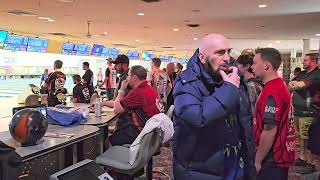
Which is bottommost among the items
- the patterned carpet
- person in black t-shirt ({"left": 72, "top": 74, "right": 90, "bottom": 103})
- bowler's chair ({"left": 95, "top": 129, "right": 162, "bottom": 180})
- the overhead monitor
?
the patterned carpet

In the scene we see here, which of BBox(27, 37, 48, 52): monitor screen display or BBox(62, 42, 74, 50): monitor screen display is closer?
BBox(27, 37, 48, 52): monitor screen display

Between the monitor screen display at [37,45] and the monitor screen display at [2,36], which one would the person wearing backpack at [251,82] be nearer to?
the monitor screen display at [2,36]

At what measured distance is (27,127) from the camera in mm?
2244

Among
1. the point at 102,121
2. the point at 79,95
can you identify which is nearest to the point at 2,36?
the point at 79,95

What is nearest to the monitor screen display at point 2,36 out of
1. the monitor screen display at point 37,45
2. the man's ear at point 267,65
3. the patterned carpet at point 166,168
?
the monitor screen display at point 37,45

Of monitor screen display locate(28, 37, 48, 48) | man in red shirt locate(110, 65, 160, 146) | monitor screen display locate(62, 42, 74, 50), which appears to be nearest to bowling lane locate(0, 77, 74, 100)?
monitor screen display locate(62, 42, 74, 50)

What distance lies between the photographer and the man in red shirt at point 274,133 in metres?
2.14

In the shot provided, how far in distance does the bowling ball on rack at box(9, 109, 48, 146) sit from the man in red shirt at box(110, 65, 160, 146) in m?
1.22

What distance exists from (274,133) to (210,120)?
0.85 m

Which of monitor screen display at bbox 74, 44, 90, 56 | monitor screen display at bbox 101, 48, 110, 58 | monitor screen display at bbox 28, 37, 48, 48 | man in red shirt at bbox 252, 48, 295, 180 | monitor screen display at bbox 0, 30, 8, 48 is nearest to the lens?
man in red shirt at bbox 252, 48, 295, 180

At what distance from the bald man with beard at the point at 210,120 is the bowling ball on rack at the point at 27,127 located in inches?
42.3

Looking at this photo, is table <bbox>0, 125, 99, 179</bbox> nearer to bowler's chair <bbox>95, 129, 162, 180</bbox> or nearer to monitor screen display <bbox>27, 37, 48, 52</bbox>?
bowler's chair <bbox>95, 129, 162, 180</bbox>

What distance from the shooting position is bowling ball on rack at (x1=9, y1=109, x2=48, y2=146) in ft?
7.34

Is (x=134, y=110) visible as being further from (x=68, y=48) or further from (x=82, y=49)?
(x=82, y=49)
